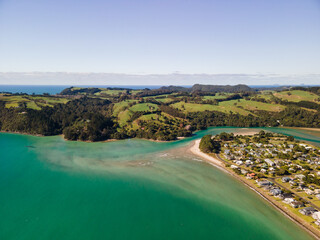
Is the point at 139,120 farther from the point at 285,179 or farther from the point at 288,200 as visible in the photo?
the point at 288,200

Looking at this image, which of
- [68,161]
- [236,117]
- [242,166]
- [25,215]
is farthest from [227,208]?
[236,117]

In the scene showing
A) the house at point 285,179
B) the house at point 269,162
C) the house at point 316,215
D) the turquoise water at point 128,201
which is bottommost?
the turquoise water at point 128,201

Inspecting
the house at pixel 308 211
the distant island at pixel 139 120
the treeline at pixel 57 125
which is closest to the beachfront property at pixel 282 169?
the house at pixel 308 211

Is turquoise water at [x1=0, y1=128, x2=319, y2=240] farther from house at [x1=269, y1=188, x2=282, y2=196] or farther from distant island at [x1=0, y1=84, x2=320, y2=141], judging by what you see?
distant island at [x1=0, y1=84, x2=320, y2=141]

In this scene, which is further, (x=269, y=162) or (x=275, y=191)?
(x=269, y=162)

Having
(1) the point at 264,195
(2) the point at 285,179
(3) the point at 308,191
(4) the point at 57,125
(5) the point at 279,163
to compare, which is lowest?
(1) the point at 264,195

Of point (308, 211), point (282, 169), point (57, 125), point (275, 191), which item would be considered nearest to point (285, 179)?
point (282, 169)

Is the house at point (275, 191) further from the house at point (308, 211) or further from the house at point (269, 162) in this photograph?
the house at point (269, 162)

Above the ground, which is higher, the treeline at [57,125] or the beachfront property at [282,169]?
the treeline at [57,125]

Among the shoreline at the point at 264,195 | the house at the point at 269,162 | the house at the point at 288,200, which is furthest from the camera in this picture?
the house at the point at 269,162

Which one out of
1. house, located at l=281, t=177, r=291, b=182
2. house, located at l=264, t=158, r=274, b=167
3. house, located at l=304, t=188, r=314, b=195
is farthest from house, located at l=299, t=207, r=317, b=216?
house, located at l=264, t=158, r=274, b=167
